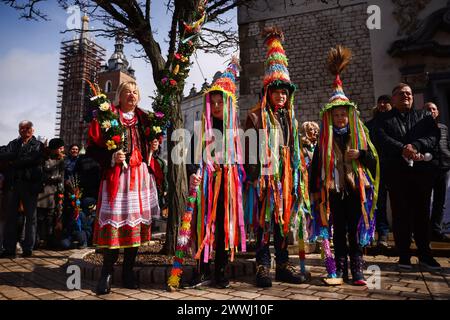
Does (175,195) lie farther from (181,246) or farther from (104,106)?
(104,106)

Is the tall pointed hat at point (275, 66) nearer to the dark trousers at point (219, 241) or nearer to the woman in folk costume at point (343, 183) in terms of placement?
the woman in folk costume at point (343, 183)

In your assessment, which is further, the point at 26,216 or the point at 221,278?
the point at 26,216

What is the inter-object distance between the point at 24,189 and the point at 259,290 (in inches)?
170

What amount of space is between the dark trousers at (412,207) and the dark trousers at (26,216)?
5349mm

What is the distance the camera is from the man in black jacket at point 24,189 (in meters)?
5.02

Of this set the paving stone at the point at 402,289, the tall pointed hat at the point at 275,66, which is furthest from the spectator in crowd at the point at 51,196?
the paving stone at the point at 402,289

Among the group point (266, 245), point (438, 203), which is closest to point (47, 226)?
point (266, 245)

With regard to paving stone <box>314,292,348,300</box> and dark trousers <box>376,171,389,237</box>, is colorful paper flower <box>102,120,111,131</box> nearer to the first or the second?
paving stone <box>314,292,348,300</box>

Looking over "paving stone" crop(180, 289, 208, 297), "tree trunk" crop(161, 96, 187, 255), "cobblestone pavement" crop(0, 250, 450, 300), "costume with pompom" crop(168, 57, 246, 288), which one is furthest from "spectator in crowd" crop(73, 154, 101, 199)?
"paving stone" crop(180, 289, 208, 297)

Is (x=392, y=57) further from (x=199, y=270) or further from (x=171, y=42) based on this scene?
(x=199, y=270)

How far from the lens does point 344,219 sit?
317 cm

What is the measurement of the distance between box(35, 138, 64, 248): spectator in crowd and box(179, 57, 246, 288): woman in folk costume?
360cm

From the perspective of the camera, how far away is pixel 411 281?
306 centimetres
